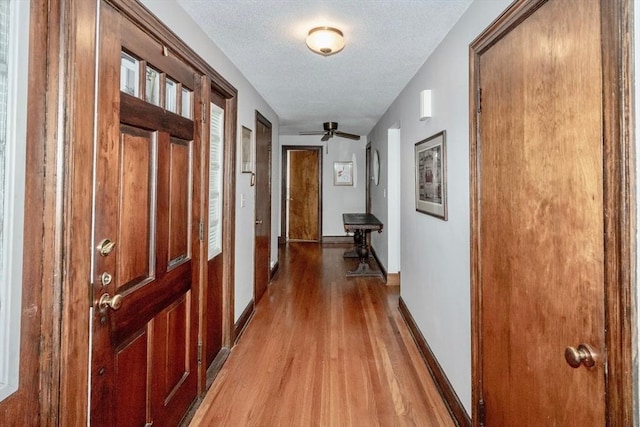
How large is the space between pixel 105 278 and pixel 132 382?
484 millimetres

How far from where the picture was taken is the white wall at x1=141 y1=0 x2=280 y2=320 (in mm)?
1756

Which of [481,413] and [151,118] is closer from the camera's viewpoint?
[151,118]

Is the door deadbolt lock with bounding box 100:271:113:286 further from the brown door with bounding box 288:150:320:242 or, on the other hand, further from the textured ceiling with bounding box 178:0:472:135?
the brown door with bounding box 288:150:320:242

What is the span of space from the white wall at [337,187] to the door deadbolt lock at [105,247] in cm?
631

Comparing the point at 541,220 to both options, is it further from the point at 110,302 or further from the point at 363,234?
the point at 363,234

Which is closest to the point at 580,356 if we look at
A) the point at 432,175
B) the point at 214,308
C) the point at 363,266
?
the point at 432,175

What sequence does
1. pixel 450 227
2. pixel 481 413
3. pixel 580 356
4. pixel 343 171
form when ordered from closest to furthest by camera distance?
pixel 580 356 < pixel 481 413 < pixel 450 227 < pixel 343 171

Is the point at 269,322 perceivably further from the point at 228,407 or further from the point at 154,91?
the point at 154,91

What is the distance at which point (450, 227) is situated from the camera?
6.66ft

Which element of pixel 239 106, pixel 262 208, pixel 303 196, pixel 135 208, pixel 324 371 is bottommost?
pixel 324 371

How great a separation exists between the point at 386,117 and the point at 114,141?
375 centimetres

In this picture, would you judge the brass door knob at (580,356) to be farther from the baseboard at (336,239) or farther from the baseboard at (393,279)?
the baseboard at (336,239)

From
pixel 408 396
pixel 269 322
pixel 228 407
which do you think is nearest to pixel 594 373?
pixel 408 396

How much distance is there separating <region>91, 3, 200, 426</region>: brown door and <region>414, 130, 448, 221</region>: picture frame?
1464 mm
